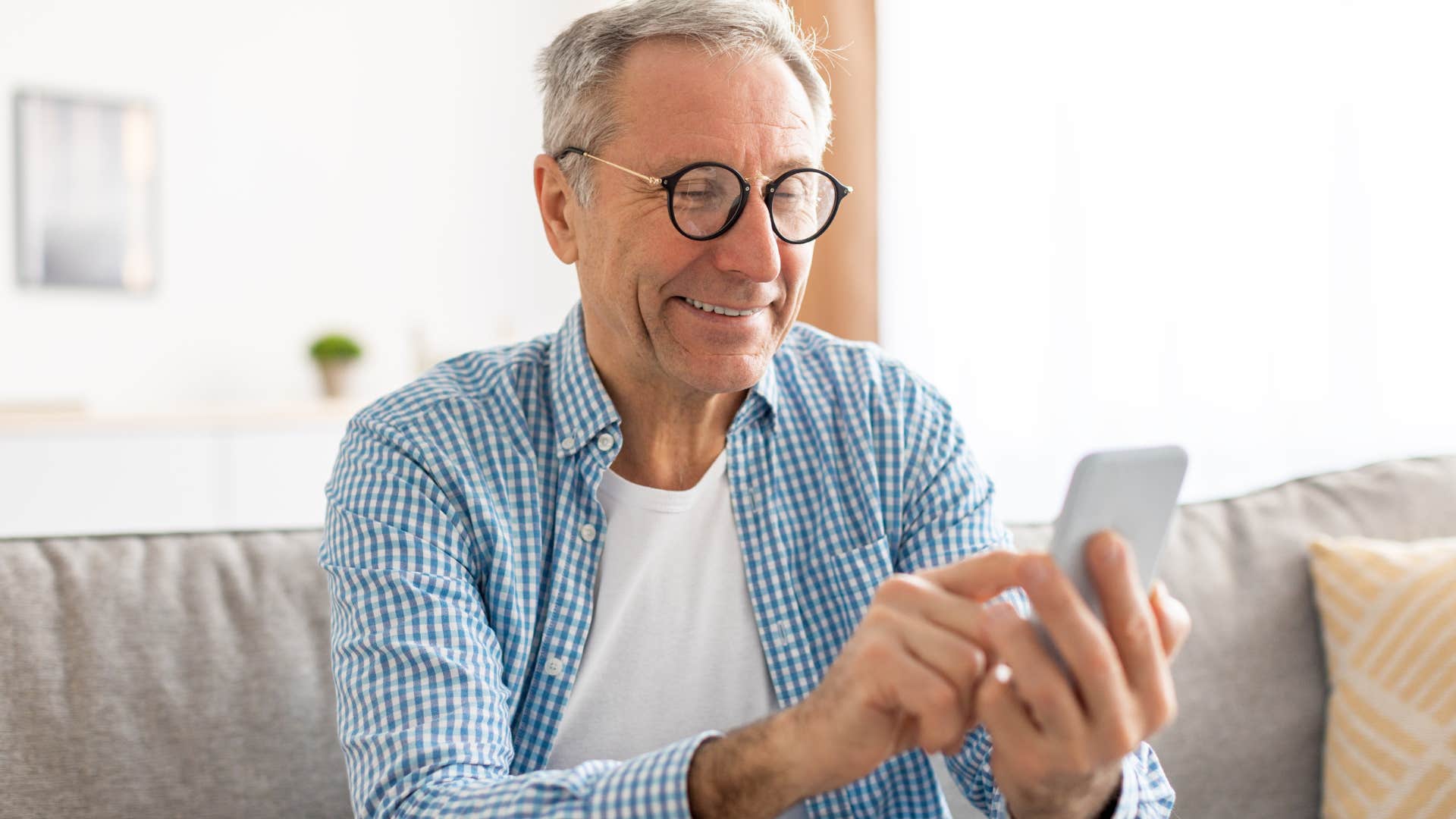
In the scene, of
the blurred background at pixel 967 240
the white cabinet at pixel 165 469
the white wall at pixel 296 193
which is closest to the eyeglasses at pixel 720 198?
the blurred background at pixel 967 240

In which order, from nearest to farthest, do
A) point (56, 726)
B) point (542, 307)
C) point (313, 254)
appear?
point (56, 726) < point (313, 254) < point (542, 307)

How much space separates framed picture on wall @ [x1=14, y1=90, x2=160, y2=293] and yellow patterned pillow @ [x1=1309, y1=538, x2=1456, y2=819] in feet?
12.7

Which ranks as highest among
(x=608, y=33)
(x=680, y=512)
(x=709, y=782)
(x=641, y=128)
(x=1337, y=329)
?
(x=608, y=33)

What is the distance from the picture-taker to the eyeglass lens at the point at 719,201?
4.11 feet

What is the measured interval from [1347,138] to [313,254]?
11.4ft

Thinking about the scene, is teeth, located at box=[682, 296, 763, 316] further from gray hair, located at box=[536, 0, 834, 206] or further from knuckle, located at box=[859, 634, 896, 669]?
knuckle, located at box=[859, 634, 896, 669]

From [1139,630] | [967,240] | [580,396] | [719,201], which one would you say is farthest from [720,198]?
[967,240]

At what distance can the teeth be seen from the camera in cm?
129

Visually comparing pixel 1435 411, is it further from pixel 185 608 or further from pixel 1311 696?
pixel 185 608

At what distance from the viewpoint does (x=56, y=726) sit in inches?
49.0

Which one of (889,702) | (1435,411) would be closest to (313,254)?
(1435,411)

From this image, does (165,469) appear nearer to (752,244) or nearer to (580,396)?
(580,396)

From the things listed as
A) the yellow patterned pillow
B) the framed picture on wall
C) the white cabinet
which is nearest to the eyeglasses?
the yellow patterned pillow

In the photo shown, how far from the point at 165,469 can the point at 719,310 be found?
285cm
